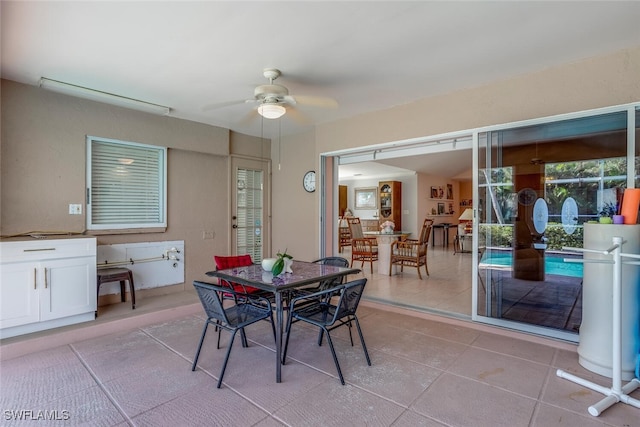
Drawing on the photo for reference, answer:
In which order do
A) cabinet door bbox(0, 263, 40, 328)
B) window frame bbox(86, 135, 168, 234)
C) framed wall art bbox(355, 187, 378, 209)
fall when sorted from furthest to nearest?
framed wall art bbox(355, 187, 378, 209), window frame bbox(86, 135, 168, 234), cabinet door bbox(0, 263, 40, 328)

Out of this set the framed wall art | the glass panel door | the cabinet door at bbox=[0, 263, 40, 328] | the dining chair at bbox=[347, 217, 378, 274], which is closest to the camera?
the cabinet door at bbox=[0, 263, 40, 328]

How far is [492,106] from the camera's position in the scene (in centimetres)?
328

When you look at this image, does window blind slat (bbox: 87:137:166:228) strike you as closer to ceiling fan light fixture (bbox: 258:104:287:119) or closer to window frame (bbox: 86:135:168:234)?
window frame (bbox: 86:135:168:234)

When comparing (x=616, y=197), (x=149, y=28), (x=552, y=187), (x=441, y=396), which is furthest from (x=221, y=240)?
(x=616, y=197)

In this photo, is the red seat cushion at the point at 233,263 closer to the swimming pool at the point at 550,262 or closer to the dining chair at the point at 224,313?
the dining chair at the point at 224,313

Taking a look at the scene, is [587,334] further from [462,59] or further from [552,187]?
[462,59]

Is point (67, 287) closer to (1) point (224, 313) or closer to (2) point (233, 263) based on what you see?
(2) point (233, 263)

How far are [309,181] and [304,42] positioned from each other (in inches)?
112

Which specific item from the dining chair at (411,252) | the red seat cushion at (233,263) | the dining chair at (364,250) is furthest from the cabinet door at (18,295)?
the dining chair at (411,252)

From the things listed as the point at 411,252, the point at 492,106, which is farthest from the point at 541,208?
the point at 411,252

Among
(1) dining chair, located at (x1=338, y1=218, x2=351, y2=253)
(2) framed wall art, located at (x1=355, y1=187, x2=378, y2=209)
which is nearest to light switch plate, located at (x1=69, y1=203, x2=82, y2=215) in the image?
(1) dining chair, located at (x1=338, y1=218, x2=351, y2=253)

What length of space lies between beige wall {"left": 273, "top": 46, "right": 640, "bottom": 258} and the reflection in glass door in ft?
0.54

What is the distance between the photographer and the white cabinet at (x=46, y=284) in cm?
293

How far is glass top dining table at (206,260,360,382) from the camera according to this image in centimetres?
231
